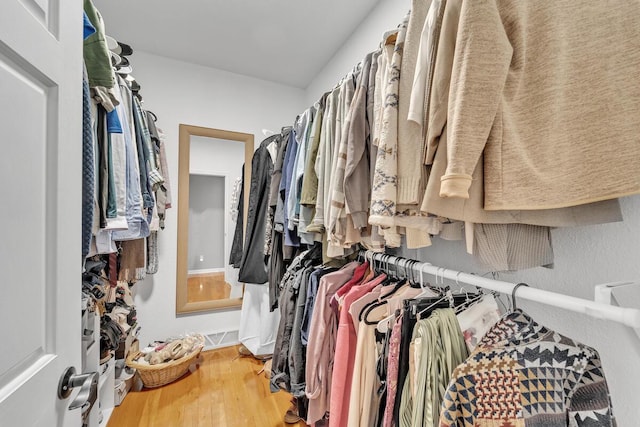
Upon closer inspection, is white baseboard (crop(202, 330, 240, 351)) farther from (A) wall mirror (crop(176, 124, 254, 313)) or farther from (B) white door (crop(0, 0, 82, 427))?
(B) white door (crop(0, 0, 82, 427))

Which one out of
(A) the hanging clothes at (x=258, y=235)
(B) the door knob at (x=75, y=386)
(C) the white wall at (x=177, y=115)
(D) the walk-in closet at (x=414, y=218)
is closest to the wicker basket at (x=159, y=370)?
(D) the walk-in closet at (x=414, y=218)

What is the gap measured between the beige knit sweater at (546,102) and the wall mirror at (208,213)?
2054mm

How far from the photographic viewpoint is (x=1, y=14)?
0.41 m

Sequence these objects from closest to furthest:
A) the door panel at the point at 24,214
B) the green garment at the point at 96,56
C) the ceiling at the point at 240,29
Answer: the door panel at the point at 24,214 < the green garment at the point at 96,56 < the ceiling at the point at 240,29

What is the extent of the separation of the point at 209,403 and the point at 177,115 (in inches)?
82.7

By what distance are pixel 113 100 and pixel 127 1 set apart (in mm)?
1246

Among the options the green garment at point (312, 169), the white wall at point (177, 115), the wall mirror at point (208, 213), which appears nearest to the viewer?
the green garment at point (312, 169)

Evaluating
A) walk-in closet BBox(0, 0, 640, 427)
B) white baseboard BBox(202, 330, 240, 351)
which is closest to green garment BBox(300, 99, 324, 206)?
walk-in closet BBox(0, 0, 640, 427)

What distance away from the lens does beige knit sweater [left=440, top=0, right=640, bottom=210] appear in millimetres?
459

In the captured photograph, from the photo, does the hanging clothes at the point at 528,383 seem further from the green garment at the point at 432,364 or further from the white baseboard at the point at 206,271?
the white baseboard at the point at 206,271

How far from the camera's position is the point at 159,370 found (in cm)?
171

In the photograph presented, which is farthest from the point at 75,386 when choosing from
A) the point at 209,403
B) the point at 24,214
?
the point at 209,403

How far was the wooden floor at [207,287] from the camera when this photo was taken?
2.29m

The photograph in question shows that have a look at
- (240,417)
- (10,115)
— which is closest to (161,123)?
(10,115)
